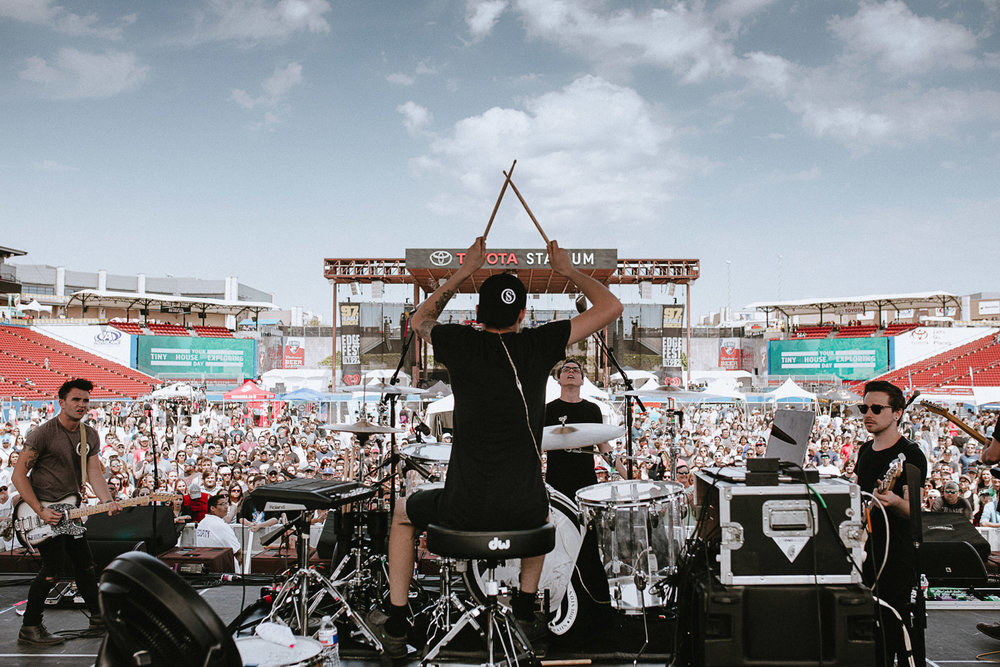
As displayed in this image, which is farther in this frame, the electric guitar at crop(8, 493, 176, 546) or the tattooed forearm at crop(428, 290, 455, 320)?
the electric guitar at crop(8, 493, 176, 546)

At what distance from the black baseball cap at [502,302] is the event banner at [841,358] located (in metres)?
33.2

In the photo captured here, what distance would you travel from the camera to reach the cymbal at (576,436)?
345cm

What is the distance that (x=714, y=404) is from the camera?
25281mm

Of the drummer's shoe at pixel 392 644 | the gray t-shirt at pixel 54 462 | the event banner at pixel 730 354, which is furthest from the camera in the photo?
the event banner at pixel 730 354

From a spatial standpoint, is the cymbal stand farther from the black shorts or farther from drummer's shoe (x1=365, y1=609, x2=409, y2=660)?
the black shorts

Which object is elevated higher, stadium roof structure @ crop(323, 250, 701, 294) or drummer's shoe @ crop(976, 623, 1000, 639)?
stadium roof structure @ crop(323, 250, 701, 294)

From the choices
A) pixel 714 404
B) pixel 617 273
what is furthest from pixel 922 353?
pixel 617 273

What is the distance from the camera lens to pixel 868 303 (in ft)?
115

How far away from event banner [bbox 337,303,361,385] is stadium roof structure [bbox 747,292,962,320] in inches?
833

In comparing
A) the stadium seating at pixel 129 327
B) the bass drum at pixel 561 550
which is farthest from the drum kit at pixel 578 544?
the stadium seating at pixel 129 327

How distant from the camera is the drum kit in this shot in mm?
3471

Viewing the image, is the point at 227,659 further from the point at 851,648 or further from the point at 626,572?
the point at 626,572

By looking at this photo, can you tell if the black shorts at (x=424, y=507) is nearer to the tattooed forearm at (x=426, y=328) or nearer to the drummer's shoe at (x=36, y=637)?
the tattooed forearm at (x=426, y=328)

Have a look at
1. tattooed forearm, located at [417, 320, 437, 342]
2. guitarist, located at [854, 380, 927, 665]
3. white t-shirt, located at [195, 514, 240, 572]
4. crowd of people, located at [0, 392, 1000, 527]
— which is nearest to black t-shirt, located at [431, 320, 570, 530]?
tattooed forearm, located at [417, 320, 437, 342]
